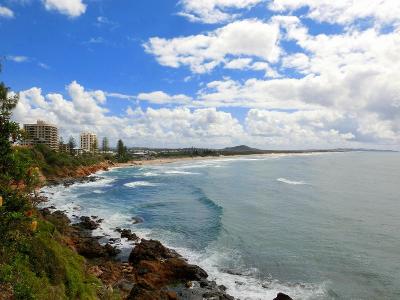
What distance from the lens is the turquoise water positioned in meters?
28.5

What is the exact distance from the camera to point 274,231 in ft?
138

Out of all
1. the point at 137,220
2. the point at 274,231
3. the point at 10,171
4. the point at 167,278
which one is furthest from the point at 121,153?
the point at 10,171

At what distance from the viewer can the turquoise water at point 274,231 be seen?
93.5ft

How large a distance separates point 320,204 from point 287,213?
979 centimetres

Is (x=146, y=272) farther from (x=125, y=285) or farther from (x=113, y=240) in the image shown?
(x=113, y=240)

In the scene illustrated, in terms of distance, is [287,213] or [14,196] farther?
[287,213]

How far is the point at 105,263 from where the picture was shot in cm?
3028

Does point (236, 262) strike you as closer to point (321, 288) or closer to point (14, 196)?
point (321, 288)

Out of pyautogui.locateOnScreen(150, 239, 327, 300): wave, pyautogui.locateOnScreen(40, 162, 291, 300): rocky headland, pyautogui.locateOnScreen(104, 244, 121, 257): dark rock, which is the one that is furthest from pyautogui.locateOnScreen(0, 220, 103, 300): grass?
pyautogui.locateOnScreen(104, 244, 121, 257): dark rock

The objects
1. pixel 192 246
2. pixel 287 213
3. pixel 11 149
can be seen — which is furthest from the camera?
pixel 287 213

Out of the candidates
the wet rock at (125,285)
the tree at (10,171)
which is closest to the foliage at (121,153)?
the wet rock at (125,285)

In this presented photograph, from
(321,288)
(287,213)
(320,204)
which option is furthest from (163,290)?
(320,204)

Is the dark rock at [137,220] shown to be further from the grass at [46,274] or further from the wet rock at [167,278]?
the grass at [46,274]

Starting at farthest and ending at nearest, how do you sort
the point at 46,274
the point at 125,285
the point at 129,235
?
the point at 129,235
the point at 125,285
the point at 46,274
